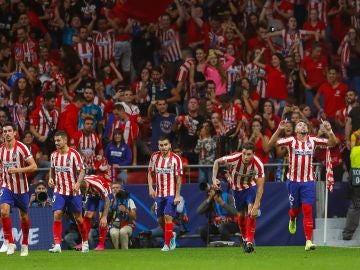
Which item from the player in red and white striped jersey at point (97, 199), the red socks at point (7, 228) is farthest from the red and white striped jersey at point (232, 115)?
the red socks at point (7, 228)

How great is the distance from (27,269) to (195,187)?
7.91 metres

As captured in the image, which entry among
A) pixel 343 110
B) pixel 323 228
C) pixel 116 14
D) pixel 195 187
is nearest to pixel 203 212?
pixel 195 187

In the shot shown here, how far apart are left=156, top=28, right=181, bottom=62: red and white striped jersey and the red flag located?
→ 29.5 inches

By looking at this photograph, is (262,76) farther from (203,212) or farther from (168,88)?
(203,212)

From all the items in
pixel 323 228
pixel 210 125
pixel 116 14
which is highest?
pixel 116 14

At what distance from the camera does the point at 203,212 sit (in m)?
23.2

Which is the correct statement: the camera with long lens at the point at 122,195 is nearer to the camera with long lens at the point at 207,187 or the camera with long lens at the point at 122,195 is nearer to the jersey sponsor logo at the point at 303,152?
the camera with long lens at the point at 207,187

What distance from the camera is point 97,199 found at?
2292cm

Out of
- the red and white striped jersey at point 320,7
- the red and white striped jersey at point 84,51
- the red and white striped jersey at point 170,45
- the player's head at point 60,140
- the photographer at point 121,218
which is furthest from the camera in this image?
the red and white striped jersey at point 320,7

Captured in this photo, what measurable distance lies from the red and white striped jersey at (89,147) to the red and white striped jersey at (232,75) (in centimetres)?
388

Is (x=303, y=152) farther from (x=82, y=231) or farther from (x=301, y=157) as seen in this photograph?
(x=82, y=231)

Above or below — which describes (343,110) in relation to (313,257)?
above

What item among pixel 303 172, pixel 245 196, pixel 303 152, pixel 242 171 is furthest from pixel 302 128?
pixel 245 196

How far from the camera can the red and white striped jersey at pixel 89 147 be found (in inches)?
930
